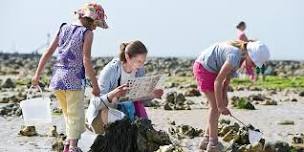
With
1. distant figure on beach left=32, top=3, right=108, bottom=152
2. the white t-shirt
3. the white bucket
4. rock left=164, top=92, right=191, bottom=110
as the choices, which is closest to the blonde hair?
distant figure on beach left=32, top=3, right=108, bottom=152

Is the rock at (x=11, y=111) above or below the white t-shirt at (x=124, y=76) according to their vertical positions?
below

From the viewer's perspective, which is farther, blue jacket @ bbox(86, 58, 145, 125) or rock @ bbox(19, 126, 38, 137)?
rock @ bbox(19, 126, 38, 137)

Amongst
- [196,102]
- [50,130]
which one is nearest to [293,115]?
[196,102]

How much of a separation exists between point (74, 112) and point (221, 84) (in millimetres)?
1438

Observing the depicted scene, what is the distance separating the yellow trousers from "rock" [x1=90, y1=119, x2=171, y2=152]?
24 cm

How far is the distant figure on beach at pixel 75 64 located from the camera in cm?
693

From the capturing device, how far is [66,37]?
23.0 feet

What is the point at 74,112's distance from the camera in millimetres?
7055

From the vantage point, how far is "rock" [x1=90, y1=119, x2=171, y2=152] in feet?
22.3

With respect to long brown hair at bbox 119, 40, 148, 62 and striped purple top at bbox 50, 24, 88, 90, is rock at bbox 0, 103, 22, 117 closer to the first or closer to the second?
striped purple top at bbox 50, 24, 88, 90

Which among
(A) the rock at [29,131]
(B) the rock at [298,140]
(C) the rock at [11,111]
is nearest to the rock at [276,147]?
(B) the rock at [298,140]

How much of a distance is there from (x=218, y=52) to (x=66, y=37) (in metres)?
1.55

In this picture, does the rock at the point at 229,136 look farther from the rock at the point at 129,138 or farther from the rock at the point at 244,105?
the rock at the point at 244,105

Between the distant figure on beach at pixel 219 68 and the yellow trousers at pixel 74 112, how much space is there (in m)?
1.31
